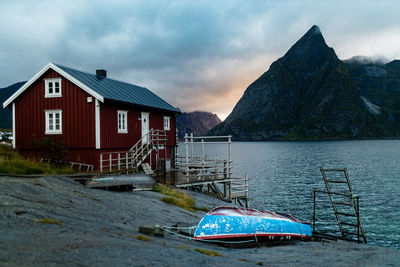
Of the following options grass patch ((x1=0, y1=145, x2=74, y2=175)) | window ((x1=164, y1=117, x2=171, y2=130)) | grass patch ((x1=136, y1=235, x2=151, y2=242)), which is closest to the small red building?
grass patch ((x1=0, y1=145, x2=74, y2=175))

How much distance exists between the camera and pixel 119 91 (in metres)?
30.5

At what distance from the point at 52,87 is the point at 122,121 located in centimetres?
622

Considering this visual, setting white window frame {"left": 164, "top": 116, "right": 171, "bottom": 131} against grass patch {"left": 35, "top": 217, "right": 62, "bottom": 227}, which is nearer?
grass patch {"left": 35, "top": 217, "right": 62, "bottom": 227}

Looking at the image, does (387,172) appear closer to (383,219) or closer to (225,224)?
(383,219)

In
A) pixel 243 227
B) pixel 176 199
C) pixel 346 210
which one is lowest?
pixel 346 210

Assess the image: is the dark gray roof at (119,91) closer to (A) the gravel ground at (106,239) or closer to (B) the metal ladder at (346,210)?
(A) the gravel ground at (106,239)

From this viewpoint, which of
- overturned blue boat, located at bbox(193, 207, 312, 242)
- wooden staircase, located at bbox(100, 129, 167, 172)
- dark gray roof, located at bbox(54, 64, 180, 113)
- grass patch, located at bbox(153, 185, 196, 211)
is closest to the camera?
overturned blue boat, located at bbox(193, 207, 312, 242)

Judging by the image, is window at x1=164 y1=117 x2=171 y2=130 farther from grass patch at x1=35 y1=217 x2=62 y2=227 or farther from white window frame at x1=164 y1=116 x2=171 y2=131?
grass patch at x1=35 y1=217 x2=62 y2=227

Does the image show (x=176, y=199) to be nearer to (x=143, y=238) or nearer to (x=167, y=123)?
(x=143, y=238)

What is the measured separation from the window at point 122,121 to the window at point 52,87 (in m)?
5.09

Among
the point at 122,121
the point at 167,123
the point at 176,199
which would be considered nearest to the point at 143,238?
the point at 176,199

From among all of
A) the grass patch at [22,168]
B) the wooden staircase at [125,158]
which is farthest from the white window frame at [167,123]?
the grass patch at [22,168]

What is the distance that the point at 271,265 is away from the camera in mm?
10711

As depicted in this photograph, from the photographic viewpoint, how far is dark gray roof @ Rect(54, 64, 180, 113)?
2736cm
